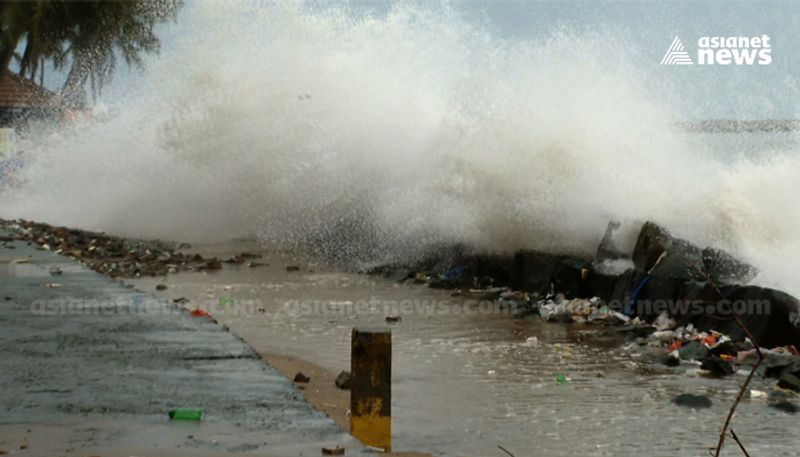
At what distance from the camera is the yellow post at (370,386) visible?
5.89 m

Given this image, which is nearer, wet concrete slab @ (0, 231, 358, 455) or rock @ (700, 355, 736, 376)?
wet concrete slab @ (0, 231, 358, 455)

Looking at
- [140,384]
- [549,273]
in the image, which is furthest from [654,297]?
[140,384]

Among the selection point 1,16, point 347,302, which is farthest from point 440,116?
point 1,16

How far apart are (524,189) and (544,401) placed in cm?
832

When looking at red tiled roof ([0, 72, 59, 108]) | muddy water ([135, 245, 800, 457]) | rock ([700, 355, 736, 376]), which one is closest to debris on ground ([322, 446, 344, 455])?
muddy water ([135, 245, 800, 457])

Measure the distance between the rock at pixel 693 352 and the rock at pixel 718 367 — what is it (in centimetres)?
30

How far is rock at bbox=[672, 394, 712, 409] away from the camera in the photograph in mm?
7957

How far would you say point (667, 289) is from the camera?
11.9 m

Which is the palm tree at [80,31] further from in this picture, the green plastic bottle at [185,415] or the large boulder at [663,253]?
the green plastic bottle at [185,415]

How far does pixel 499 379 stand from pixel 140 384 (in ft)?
9.80

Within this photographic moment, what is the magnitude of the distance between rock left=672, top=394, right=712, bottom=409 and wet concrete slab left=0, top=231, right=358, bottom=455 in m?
2.61

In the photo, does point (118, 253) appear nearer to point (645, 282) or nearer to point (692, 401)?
point (645, 282)

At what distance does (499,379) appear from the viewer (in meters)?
8.85

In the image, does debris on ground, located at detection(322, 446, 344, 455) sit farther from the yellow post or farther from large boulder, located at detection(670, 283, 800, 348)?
large boulder, located at detection(670, 283, 800, 348)
